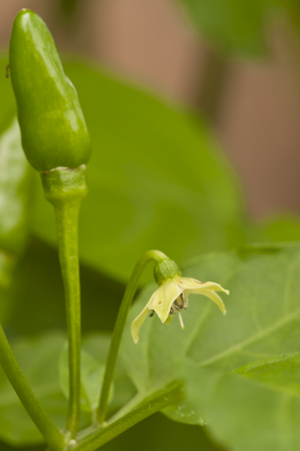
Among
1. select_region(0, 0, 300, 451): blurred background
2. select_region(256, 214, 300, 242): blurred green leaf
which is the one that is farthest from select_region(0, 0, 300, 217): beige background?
select_region(256, 214, 300, 242): blurred green leaf

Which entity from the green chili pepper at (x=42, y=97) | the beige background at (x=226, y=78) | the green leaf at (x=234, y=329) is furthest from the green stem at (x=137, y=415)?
the beige background at (x=226, y=78)

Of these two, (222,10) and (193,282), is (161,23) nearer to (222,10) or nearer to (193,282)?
(222,10)

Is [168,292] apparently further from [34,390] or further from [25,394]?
[34,390]

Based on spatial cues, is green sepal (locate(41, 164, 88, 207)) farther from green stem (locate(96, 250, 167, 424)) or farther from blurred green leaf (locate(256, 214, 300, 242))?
blurred green leaf (locate(256, 214, 300, 242))

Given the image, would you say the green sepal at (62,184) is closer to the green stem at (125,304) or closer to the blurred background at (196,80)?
the green stem at (125,304)

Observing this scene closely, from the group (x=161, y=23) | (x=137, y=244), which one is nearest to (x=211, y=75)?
(x=161, y=23)
